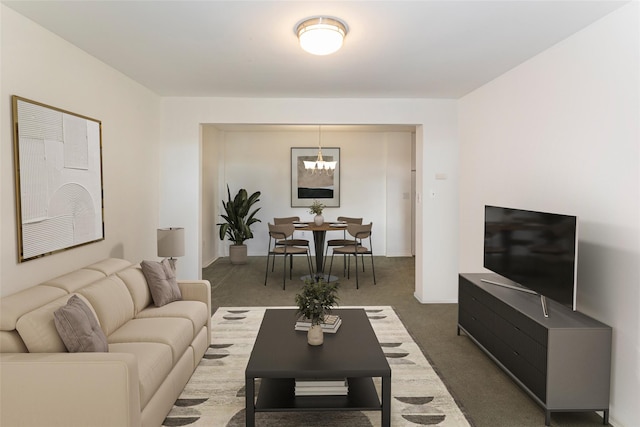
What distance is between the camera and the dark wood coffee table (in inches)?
93.4

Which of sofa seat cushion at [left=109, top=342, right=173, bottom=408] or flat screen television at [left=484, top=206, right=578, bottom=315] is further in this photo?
flat screen television at [left=484, top=206, right=578, bottom=315]

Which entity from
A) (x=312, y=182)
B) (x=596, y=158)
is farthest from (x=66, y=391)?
(x=312, y=182)

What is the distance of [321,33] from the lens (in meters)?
2.77

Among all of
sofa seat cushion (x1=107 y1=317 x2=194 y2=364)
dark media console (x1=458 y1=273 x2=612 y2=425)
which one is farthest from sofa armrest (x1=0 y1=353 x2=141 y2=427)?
dark media console (x1=458 y1=273 x2=612 y2=425)

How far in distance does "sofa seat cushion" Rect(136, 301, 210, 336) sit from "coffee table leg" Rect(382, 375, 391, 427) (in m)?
1.56

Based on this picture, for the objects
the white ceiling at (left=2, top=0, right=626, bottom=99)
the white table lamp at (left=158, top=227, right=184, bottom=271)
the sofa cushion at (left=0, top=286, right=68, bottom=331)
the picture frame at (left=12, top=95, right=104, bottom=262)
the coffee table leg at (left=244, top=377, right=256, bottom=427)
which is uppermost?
the white ceiling at (left=2, top=0, right=626, bottom=99)

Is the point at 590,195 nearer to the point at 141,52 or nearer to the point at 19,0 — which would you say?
the point at 141,52

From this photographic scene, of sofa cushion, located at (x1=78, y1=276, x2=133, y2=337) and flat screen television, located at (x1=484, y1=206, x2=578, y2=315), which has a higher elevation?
flat screen television, located at (x1=484, y1=206, x2=578, y2=315)

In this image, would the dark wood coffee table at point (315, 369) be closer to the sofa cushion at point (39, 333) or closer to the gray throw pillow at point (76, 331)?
the gray throw pillow at point (76, 331)

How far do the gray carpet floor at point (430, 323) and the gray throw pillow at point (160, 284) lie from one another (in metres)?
1.53

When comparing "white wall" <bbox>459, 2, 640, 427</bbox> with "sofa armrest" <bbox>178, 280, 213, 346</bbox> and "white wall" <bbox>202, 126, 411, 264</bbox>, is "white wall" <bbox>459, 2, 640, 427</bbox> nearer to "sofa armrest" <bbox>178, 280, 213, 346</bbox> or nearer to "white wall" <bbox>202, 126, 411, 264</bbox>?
"sofa armrest" <bbox>178, 280, 213, 346</bbox>

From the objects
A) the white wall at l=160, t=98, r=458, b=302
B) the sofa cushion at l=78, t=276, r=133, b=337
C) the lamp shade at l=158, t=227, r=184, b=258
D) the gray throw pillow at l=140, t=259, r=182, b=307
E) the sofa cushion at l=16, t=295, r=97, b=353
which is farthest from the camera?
the white wall at l=160, t=98, r=458, b=302

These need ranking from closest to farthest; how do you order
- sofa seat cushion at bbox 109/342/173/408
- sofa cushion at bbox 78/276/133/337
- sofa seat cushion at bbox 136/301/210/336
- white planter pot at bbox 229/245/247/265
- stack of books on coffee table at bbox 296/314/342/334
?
sofa seat cushion at bbox 109/342/173/408
sofa cushion at bbox 78/276/133/337
stack of books on coffee table at bbox 296/314/342/334
sofa seat cushion at bbox 136/301/210/336
white planter pot at bbox 229/245/247/265

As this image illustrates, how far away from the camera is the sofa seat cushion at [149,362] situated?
2.31 meters
